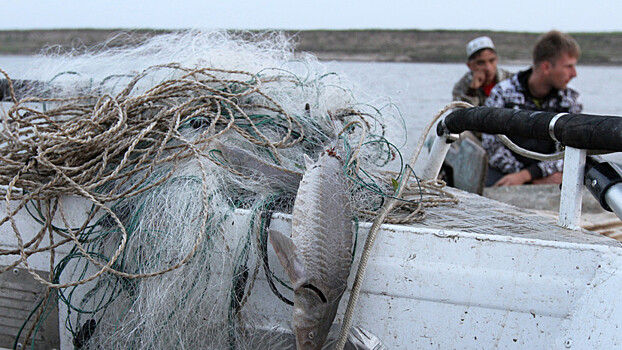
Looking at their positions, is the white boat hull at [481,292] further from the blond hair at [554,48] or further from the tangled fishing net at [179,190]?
the blond hair at [554,48]

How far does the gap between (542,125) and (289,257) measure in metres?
1.23

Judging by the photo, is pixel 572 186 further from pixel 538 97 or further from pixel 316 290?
pixel 538 97

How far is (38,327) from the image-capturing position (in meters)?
2.24

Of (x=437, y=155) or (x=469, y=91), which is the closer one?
(x=437, y=155)

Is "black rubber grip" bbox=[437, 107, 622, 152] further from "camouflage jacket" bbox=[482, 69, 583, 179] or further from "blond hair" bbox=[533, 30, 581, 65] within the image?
"blond hair" bbox=[533, 30, 581, 65]

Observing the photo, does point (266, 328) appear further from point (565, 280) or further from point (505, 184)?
point (505, 184)

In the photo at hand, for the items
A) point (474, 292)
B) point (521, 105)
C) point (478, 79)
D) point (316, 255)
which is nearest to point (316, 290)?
point (316, 255)

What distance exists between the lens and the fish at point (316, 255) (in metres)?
1.76

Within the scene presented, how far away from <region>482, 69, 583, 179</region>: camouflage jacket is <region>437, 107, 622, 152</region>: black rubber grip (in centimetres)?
295

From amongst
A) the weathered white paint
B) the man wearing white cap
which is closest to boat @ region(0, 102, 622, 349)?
the weathered white paint

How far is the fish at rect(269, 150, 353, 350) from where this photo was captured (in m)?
1.76

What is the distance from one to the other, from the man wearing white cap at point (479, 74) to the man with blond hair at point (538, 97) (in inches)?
40.5

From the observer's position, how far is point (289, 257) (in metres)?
1.79

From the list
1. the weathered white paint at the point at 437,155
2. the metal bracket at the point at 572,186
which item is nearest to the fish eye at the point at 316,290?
the metal bracket at the point at 572,186
